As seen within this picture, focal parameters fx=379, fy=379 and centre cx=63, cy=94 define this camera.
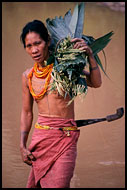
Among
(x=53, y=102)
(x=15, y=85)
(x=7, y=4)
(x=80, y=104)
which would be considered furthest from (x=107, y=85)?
(x=53, y=102)

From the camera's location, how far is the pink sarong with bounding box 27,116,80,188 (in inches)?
95.7

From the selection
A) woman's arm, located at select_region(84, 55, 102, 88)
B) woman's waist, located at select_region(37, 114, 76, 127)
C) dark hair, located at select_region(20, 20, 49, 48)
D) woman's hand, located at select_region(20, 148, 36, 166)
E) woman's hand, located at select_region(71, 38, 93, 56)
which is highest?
dark hair, located at select_region(20, 20, 49, 48)

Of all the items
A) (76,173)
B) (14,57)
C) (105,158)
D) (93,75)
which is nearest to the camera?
(93,75)

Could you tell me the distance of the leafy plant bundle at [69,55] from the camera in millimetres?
2336

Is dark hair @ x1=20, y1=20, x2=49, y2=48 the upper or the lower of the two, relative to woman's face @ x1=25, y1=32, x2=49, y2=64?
upper

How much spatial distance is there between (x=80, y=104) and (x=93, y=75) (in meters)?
2.41

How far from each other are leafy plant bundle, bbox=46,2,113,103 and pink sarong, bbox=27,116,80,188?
0.26 m

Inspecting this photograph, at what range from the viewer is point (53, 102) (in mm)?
2561

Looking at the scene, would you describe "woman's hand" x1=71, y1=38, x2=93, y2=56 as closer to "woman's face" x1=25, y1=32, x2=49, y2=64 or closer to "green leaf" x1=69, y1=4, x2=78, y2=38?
"green leaf" x1=69, y1=4, x2=78, y2=38

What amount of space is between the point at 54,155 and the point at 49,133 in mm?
150

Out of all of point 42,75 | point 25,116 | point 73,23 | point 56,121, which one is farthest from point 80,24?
point 25,116

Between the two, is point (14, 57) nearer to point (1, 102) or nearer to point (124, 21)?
point (1, 102)

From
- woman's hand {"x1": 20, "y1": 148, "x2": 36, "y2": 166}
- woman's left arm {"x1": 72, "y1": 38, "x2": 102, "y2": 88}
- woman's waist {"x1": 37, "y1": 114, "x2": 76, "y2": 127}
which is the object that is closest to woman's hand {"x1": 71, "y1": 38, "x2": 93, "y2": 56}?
woman's left arm {"x1": 72, "y1": 38, "x2": 102, "y2": 88}

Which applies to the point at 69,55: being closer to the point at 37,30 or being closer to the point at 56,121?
the point at 37,30
